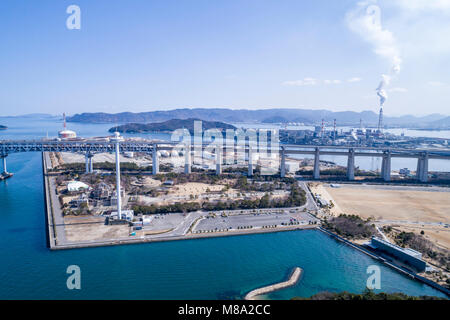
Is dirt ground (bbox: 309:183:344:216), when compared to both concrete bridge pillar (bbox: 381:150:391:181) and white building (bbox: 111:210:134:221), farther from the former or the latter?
white building (bbox: 111:210:134:221)

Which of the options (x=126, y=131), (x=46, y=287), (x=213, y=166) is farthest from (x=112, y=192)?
(x=126, y=131)

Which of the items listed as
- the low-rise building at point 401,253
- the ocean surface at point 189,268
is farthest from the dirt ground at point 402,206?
the ocean surface at point 189,268

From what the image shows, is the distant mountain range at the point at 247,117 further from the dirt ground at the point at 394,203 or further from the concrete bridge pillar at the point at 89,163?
the concrete bridge pillar at the point at 89,163

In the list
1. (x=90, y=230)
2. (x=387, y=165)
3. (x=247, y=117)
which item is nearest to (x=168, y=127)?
(x=247, y=117)

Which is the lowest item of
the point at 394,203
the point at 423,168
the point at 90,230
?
the point at 90,230

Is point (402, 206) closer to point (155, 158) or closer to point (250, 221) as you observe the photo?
point (250, 221)
